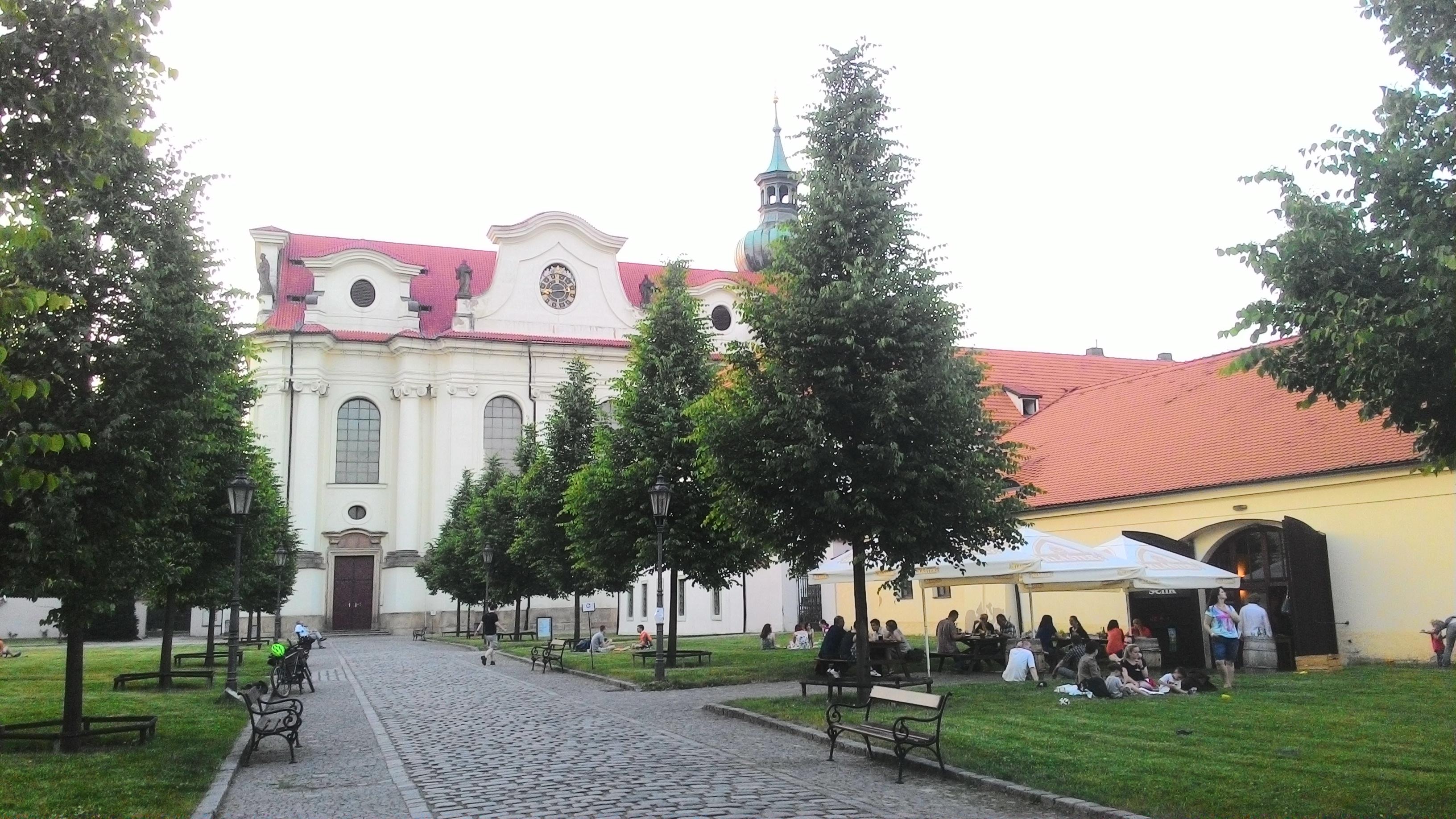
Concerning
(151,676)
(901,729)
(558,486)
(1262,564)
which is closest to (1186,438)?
(1262,564)

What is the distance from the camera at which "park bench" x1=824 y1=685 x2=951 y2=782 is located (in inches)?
449

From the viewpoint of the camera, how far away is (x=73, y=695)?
1355 centimetres

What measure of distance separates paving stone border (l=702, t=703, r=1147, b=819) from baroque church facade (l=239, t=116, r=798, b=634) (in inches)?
1562

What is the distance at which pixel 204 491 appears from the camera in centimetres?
2186

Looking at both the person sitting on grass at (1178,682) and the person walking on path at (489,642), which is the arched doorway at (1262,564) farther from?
the person walking on path at (489,642)

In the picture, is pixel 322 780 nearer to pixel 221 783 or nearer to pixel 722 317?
pixel 221 783

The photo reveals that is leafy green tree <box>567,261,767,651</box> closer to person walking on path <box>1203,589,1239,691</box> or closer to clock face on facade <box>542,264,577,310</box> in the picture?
person walking on path <box>1203,589,1239,691</box>

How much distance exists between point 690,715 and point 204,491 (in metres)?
10.8

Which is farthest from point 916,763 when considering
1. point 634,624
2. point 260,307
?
point 260,307

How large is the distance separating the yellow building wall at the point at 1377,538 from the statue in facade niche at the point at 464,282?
137ft

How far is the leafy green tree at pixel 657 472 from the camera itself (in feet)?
83.9

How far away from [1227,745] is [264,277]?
5596cm

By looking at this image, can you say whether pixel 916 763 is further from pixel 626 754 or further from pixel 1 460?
pixel 1 460

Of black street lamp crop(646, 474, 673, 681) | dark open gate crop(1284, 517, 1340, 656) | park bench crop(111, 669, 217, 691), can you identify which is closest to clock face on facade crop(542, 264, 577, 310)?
park bench crop(111, 669, 217, 691)
